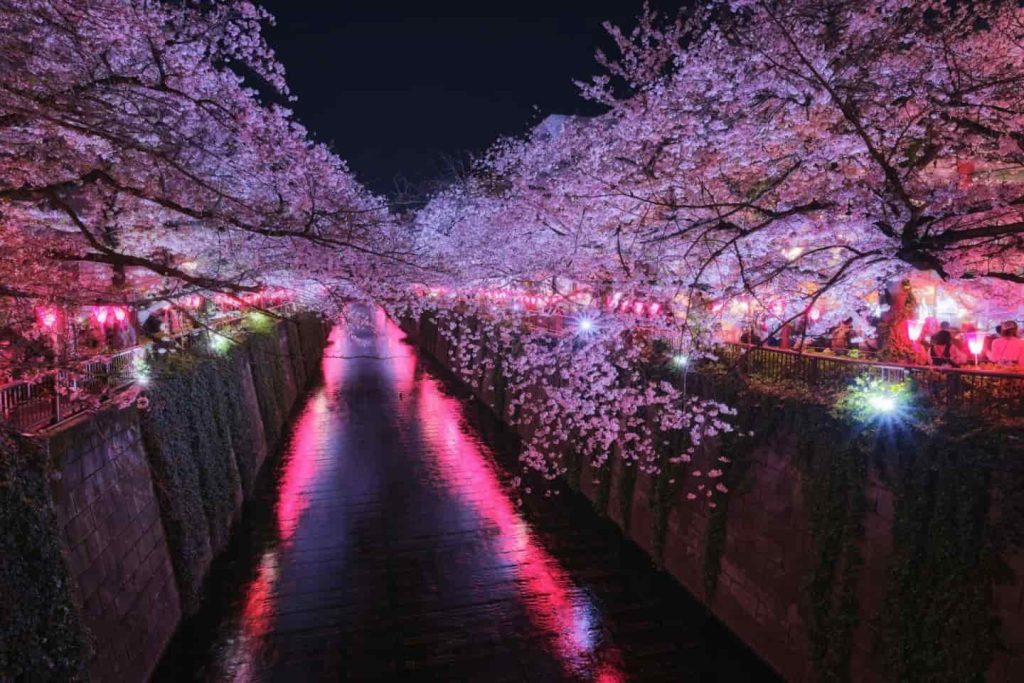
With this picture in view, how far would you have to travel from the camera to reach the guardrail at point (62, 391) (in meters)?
7.15

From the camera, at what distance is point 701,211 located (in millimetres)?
8883

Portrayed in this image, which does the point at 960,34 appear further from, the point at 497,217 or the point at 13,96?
the point at 497,217

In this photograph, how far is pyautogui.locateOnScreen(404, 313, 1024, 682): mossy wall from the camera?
20.1ft

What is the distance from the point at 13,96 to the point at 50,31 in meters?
1.76

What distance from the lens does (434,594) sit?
37.1 feet

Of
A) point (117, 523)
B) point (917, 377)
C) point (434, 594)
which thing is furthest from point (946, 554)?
point (117, 523)

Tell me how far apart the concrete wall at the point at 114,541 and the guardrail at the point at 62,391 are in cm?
25

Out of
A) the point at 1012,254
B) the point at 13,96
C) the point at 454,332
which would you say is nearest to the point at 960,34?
the point at 1012,254

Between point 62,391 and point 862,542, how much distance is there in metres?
10.2

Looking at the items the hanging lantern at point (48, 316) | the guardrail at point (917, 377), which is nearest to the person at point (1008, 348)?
the guardrail at point (917, 377)

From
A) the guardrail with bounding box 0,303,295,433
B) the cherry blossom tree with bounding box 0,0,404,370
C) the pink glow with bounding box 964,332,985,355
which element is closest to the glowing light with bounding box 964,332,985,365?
the pink glow with bounding box 964,332,985,355

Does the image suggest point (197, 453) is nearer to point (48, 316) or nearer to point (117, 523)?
A: point (117, 523)

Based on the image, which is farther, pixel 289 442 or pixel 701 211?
pixel 289 442

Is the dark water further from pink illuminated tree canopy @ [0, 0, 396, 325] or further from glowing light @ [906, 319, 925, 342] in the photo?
glowing light @ [906, 319, 925, 342]
